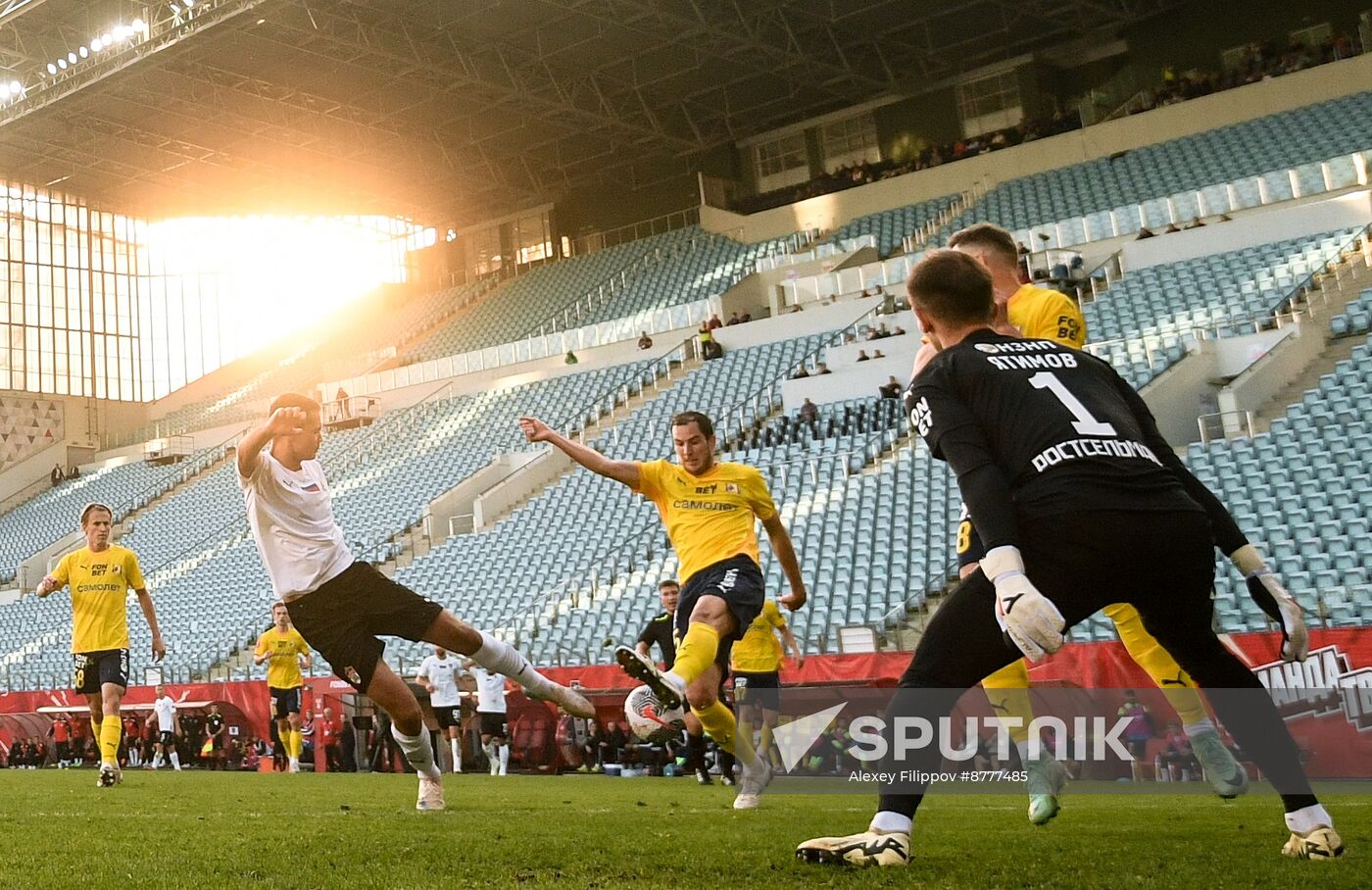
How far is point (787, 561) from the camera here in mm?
6758

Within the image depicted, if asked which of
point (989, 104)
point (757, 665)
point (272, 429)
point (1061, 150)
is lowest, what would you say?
point (757, 665)

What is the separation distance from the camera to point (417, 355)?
41625 mm

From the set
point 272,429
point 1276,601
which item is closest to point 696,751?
point 272,429

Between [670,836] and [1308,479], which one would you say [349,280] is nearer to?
[1308,479]

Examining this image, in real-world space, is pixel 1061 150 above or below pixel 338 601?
above

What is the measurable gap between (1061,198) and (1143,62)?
708 cm

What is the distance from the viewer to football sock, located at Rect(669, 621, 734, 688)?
5.69 meters

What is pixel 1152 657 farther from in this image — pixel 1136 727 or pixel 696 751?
pixel 696 751

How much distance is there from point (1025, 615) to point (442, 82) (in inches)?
1430

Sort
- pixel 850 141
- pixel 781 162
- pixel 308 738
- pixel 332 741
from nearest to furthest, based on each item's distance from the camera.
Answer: pixel 332 741 → pixel 308 738 → pixel 850 141 → pixel 781 162

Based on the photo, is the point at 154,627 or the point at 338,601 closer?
the point at 338,601

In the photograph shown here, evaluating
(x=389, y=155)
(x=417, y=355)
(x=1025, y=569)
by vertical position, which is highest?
(x=389, y=155)

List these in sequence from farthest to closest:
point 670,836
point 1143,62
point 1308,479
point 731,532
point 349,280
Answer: point 349,280, point 1143,62, point 1308,479, point 731,532, point 670,836

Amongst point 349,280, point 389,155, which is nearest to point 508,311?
point 389,155
